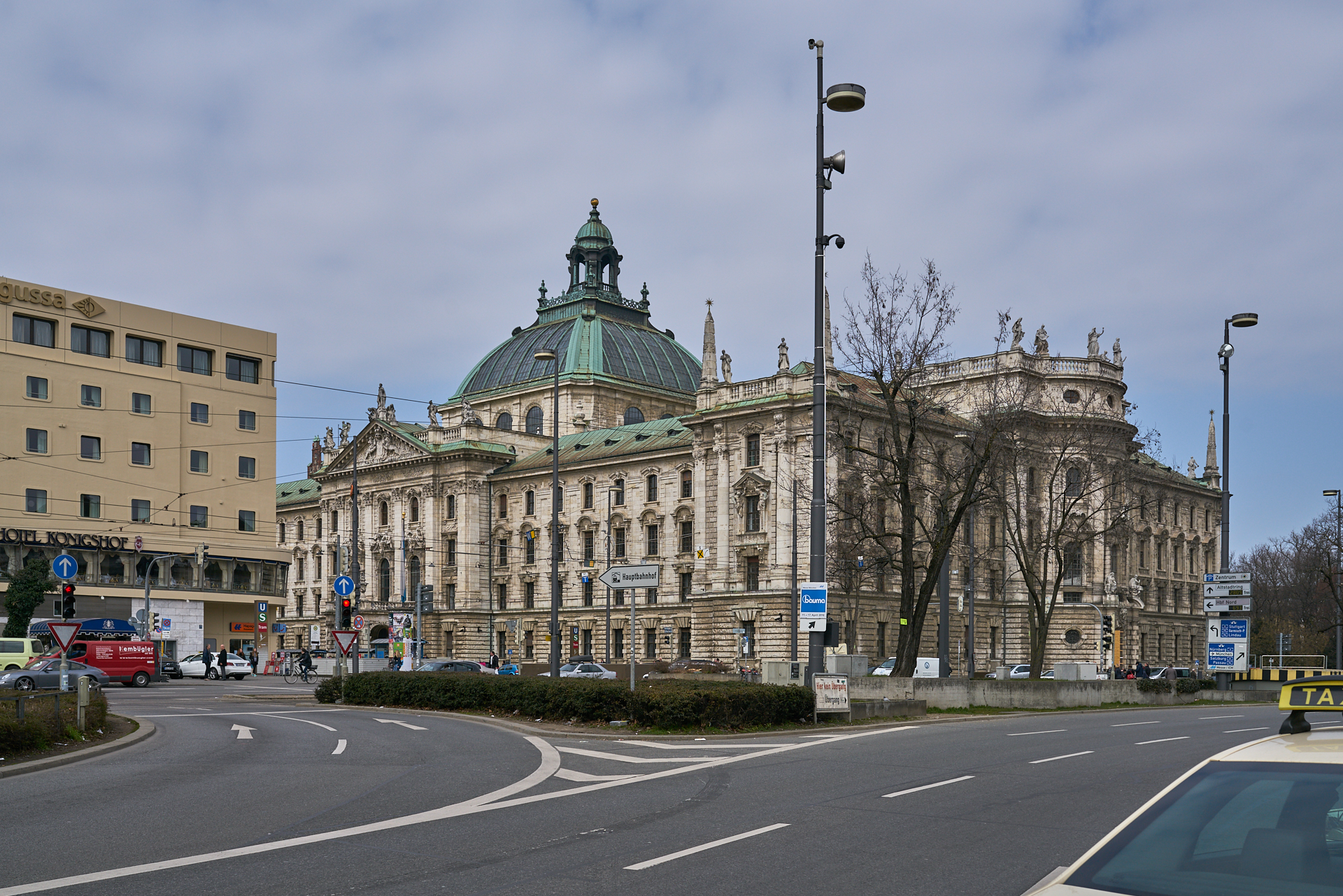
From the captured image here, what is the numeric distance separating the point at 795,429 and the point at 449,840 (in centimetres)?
6208

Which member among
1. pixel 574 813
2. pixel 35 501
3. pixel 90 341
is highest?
pixel 90 341

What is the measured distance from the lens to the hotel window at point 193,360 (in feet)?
213

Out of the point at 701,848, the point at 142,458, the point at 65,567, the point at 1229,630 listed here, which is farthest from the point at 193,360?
the point at 701,848

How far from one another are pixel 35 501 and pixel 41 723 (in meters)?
46.3

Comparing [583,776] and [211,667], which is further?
[211,667]

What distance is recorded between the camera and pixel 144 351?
63.4 meters

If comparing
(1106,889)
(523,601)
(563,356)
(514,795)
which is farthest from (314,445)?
(1106,889)

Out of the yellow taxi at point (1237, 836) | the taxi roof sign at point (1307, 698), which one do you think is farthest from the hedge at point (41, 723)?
the taxi roof sign at point (1307, 698)

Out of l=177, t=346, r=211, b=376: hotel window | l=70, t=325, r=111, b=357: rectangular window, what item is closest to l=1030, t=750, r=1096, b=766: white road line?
l=70, t=325, r=111, b=357: rectangular window

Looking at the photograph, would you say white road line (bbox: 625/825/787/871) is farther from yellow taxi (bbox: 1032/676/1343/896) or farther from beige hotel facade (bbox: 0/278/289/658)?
beige hotel facade (bbox: 0/278/289/658)

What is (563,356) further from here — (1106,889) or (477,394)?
(1106,889)

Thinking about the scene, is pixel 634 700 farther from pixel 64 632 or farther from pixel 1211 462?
pixel 1211 462

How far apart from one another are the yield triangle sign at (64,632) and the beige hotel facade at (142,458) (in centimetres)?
3862

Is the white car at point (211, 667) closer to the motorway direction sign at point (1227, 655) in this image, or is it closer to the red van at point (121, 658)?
the red van at point (121, 658)
